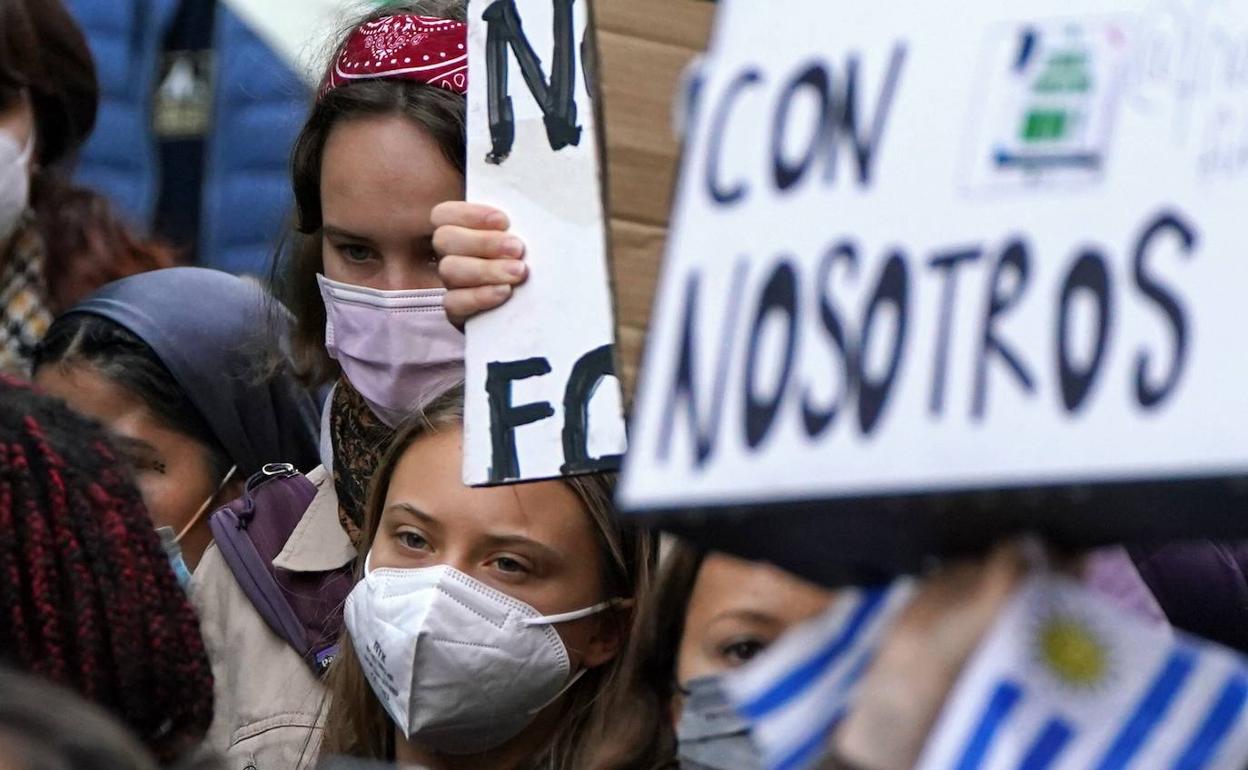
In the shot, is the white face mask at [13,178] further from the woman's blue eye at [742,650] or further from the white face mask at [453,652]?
the woman's blue eye at [742,650]

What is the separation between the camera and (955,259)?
164cm

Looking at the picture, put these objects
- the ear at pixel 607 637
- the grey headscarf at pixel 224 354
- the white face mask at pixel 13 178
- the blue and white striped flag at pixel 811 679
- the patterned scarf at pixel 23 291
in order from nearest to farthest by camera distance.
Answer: the blue and white striped flag at pixel 811 679, the ear at pixel 607 637, the grey headscarf at pixel 224 354, the white face mask at pixel 13 178, the patterned scarf at pixel 23 291

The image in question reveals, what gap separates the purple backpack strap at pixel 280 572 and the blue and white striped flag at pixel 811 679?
5.98 ft

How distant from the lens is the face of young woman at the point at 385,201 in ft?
11.3

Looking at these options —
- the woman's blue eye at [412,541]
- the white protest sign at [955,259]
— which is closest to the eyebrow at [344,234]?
the woman's blue eye at [412,541]

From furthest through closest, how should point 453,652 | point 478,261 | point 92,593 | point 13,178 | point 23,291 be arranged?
point 23,291, point 13,178, point 453,652, point 478,261, point 92,593

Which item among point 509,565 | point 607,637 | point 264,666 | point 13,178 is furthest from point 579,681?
point 13,178

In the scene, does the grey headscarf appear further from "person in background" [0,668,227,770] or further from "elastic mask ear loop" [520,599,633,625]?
"person in background" [0,668,227,770]

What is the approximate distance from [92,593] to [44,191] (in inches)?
103

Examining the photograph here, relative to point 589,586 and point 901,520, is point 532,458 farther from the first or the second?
point 901,520

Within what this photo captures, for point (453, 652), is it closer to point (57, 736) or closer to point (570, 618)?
point (570, 618)

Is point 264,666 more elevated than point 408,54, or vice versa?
point 408,54

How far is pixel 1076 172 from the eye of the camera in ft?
5.43

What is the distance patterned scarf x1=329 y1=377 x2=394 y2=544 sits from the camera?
359 cm
